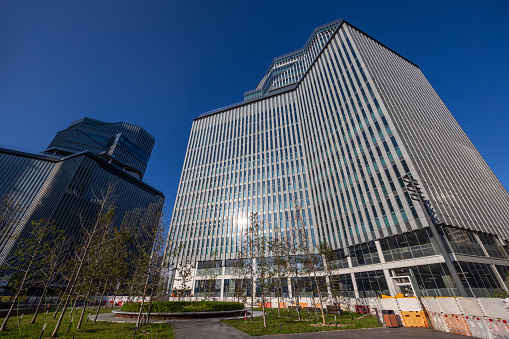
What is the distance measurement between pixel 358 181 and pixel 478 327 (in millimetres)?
27777

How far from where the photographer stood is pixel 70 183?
82.1 meters

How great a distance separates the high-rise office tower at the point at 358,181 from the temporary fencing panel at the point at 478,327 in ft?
5.69

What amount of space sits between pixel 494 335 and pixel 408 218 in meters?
19.3

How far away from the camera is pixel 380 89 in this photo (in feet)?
130

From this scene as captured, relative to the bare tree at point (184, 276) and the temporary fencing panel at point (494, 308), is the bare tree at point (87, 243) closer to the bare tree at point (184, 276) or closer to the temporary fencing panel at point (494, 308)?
the bare tree at point (184, 276)

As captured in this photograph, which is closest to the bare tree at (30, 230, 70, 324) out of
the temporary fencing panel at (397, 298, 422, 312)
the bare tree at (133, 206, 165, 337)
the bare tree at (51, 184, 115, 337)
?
the bare tree at (51, 184, 115, 337)

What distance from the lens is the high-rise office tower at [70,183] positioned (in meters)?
73.6

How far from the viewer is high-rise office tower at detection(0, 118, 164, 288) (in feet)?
242

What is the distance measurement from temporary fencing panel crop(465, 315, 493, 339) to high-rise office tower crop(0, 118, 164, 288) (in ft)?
206

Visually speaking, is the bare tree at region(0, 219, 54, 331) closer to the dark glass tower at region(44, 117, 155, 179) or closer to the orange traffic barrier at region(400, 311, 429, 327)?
the orange traffic barrier at region(400, 311, 429, 327)

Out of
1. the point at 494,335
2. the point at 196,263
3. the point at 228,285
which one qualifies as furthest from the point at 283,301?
the point at 494,335

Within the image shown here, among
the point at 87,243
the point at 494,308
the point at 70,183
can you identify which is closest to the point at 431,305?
the point at 494,308

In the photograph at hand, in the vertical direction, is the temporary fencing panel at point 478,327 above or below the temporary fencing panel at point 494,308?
below

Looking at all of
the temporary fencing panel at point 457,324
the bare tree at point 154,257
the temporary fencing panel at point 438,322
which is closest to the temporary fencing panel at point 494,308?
the temporary fencing panel at point 457,324
